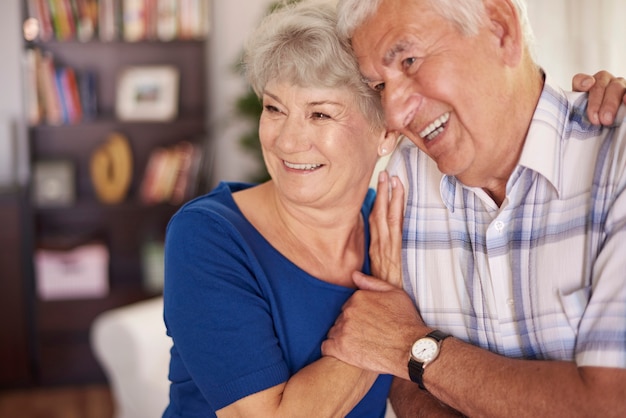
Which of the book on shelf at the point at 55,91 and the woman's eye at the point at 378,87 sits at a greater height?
the woman's eye at the point at 378,87

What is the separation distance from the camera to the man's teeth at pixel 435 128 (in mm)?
1438

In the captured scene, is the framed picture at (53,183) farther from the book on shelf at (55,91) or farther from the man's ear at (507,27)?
the man's ear at (507,27)

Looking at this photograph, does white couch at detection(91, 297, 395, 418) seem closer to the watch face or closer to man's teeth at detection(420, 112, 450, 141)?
the watch face

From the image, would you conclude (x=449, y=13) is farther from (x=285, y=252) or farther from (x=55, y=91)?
(x=55, y=91)

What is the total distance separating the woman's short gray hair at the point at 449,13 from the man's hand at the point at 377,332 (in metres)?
0.54

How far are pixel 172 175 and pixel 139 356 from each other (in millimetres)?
1665

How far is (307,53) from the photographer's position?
1.54m

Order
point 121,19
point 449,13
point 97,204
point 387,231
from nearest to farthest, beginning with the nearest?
1. point 449,13
2. point 387,231
3. point 121,19
4. point 97,204

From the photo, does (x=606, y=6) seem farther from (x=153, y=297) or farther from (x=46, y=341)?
(x=46, y=341)

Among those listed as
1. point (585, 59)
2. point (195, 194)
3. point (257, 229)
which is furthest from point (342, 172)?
point (195, 194)

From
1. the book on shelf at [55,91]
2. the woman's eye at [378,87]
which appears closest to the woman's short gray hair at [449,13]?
the woman's eye at [378,87]

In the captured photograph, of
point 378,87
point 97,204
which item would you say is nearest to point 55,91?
point 97,204

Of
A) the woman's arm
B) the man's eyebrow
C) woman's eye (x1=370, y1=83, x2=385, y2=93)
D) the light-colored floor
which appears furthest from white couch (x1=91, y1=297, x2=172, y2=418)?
the man's eyebrow

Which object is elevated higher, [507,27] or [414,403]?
[507,27]
